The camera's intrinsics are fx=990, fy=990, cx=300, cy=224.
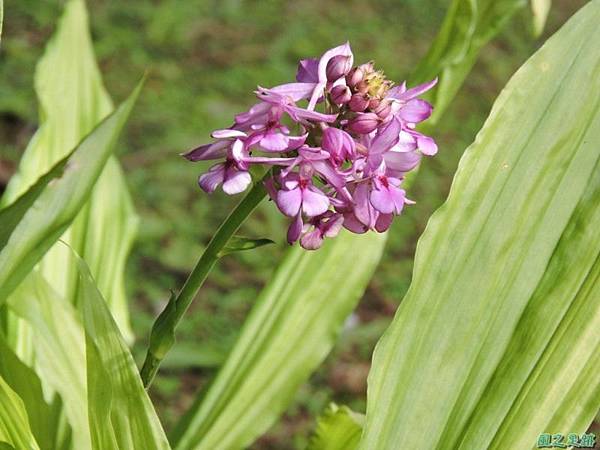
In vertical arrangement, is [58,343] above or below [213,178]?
below

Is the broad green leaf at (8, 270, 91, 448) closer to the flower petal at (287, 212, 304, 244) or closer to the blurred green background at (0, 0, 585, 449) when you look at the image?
the flower petal at (287, 212, 304, 244)

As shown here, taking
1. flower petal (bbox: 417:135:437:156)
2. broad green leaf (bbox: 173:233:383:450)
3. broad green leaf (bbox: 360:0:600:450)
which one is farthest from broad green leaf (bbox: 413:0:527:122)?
flower petal (bbox: 417:135:437:156)

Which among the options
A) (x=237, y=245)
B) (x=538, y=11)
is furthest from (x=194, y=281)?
(x=538, y=11)

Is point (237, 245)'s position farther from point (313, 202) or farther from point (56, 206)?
point (56, 206)

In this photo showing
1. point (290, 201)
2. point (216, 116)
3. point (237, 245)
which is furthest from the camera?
point (216, 116)

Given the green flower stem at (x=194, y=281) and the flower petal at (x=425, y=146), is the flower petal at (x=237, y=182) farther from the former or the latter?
the flower petal at (x=425, y=146)

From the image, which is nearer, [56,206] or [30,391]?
[56,206]

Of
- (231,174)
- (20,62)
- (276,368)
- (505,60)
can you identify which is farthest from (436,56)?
(505,60)
